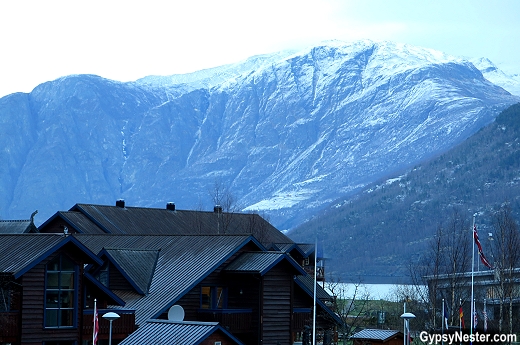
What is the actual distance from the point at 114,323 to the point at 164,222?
3548 centimetres

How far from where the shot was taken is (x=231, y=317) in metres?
53.1

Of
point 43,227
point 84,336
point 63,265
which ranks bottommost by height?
point 84,336

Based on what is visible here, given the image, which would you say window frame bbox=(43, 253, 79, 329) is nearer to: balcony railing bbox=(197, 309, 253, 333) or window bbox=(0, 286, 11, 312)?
window bbox=(0, 286, 11, 312)

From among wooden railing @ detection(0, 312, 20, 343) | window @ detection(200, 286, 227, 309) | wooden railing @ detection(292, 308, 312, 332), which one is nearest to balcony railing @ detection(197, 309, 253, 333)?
window @ detection(200, 286, 227, 309)

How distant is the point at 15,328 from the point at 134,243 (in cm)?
1812

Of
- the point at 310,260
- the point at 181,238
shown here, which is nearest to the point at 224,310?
the point at 181,238

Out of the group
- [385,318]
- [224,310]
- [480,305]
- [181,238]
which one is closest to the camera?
[224,310]

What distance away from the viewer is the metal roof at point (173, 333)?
40562 mm

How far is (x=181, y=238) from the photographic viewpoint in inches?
2345

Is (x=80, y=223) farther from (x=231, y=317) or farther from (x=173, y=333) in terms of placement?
(x=173, y=333)

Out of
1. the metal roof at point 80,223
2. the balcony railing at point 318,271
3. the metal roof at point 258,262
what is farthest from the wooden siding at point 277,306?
the balcony railing at point 318,271

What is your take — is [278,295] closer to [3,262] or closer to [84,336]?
[84,336]

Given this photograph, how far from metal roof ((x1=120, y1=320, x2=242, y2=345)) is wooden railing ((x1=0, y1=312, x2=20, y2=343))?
554 centimetres

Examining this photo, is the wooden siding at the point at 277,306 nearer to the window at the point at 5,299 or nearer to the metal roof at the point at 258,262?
the metal roof at the point at 258,262
